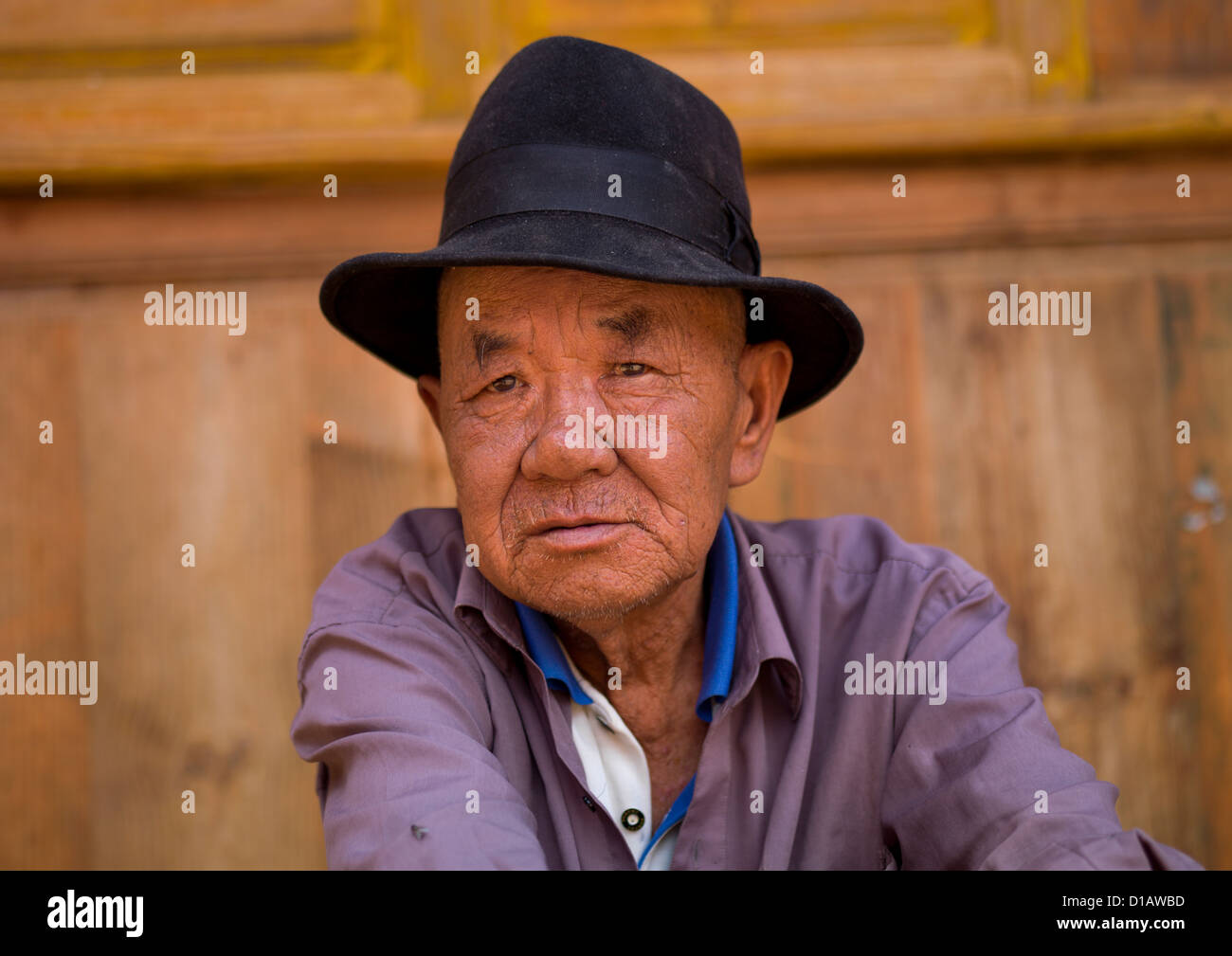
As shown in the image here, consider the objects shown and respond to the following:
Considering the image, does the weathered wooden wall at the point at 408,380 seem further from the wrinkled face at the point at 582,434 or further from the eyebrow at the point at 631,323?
the eyebrow at the point at 631,323

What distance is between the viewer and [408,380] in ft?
9.93

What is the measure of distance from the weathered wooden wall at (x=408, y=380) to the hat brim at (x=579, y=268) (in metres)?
0.62

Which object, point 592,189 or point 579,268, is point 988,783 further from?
point 592,189

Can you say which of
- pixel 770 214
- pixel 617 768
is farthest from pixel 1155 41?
pixel 617 768

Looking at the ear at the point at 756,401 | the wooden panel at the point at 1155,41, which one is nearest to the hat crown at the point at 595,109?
the ear at the point at 756,401

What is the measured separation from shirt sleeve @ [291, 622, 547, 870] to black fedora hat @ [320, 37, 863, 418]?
0.69 meters

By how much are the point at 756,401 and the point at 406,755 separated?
1.06 metres

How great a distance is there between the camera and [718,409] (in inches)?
83.5

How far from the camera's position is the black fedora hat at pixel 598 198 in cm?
192

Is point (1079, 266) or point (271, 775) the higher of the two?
point (1079, 266)
